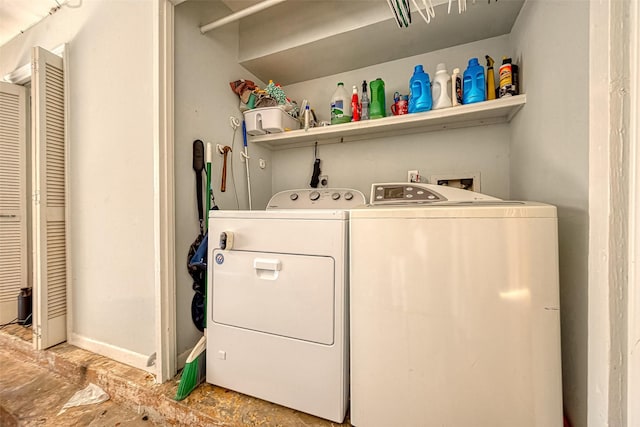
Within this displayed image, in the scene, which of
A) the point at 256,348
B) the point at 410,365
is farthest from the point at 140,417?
the point at 410,365

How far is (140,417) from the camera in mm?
1254

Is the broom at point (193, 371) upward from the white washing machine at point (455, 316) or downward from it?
downward

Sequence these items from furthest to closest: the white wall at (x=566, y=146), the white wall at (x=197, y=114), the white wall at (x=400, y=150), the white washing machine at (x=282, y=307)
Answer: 1. the white wall at (x=400, y=150)
2. the white wall at (x=197, y=114)
3. the white washing machine at (x=282, y=307)
4. the white wall at (x=566, y=146)

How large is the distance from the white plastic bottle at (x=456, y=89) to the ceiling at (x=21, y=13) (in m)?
2.83

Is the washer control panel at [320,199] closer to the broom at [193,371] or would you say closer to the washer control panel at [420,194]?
the washer control panel at [420,194]

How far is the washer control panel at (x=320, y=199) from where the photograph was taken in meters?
1.70

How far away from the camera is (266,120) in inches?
68.6

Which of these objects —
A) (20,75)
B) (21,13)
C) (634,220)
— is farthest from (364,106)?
(20,75)

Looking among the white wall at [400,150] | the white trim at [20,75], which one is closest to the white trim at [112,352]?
the white wall at [400,150]

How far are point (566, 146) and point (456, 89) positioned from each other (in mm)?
761

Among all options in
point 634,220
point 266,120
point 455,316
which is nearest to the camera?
point 634,220

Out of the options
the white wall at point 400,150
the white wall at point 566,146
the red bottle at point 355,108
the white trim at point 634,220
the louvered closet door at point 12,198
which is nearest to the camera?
the white trim at point 634,220

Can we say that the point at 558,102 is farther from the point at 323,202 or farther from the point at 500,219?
the point at 323,202

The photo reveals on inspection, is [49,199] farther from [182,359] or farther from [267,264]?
[267,264]
